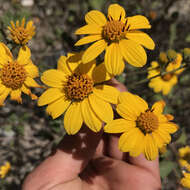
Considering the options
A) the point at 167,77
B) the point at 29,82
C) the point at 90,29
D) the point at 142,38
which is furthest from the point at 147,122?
the point at 167,77

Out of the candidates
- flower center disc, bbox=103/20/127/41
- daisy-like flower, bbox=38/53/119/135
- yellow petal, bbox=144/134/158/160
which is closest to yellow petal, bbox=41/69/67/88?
daisy-like flower, bbox=38/53/119/135

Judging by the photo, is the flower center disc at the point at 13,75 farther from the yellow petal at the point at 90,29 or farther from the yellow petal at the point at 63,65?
the yellow petal at the point at 90,29

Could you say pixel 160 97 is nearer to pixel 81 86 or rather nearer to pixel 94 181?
pixel 94 181

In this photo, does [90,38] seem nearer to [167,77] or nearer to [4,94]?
[4,94]

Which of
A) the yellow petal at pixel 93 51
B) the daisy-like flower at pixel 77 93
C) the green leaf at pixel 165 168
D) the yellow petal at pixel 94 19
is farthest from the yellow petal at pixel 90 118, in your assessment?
the green leaf at pixel 165 168

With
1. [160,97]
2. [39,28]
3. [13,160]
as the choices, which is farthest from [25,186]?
[39,28]

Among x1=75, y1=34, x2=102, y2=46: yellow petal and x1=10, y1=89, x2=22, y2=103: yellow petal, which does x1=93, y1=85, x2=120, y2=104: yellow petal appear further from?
x1=10, y1=89, x2=22, y2=103: yellow petal
